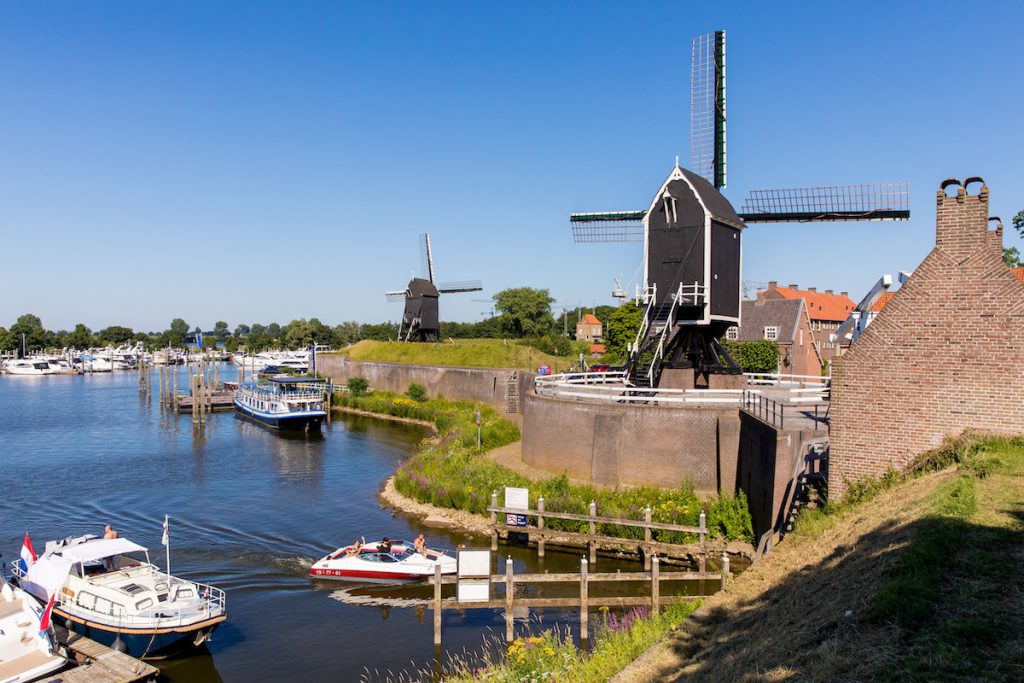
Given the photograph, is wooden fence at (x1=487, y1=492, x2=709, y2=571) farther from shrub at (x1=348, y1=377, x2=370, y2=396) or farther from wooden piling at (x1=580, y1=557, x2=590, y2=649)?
shrub at (x1=348, y1=377, x2=370, y2=396)

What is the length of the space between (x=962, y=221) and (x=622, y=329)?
48609 millimetres

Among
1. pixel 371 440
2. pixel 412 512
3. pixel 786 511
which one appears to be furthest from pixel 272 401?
pixel 786 511

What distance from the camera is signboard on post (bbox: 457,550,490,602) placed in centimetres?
1775

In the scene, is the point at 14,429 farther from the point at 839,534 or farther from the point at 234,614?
the point at 839,534

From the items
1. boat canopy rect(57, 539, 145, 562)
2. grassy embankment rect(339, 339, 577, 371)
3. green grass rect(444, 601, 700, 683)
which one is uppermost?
grassy embankment rect(339, 339, 577, 371)

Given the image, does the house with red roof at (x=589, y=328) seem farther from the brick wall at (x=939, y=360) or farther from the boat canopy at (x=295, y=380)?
the brick wall at (x=939, y=360)

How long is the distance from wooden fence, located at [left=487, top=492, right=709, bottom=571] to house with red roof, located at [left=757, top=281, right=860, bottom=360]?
57248mm

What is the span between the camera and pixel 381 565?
21.4m

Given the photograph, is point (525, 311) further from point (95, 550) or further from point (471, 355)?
point (95, 550)

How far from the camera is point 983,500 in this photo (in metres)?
12.2

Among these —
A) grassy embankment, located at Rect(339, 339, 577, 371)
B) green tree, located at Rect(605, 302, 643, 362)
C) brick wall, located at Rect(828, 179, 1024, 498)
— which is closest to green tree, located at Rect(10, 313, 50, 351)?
grassy embankment, located at Rect(339, 339, 577, 371)

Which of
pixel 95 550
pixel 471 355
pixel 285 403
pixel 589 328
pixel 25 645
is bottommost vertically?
pixel 25 645

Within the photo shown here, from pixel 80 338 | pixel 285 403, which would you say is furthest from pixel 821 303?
pixel 80 338

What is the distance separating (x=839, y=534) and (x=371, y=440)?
39.6 metres
